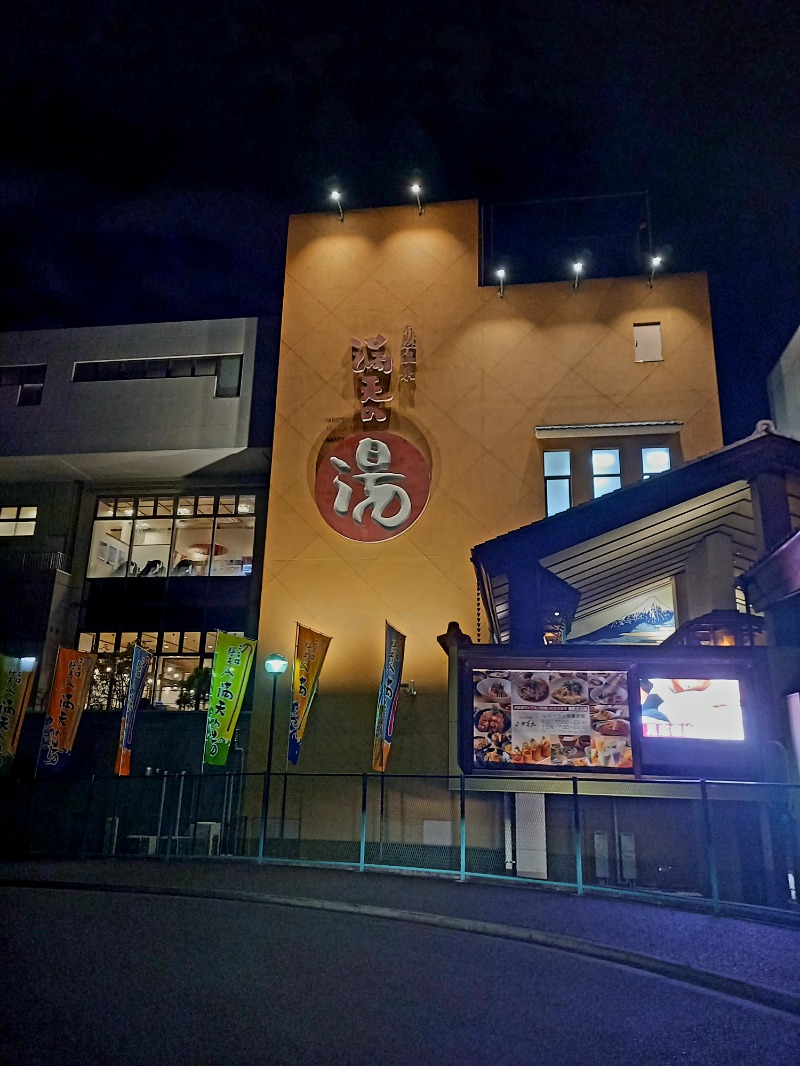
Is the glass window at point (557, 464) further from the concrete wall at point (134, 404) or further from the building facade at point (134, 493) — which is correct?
the concrete wall at point (134, 404)

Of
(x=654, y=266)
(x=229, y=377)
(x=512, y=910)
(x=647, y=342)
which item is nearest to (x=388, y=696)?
(x=512, y=910)

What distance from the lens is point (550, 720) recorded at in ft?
43.9

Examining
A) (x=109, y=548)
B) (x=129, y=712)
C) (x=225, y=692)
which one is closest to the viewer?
(x=129, y=712)

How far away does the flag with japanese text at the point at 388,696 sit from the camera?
18859 mm

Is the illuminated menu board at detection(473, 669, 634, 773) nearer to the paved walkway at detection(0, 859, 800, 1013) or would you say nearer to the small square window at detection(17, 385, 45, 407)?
the paved walkway at detection(0, 859, 800, 1013)

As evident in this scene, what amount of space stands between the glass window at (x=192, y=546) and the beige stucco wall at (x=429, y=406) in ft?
19.3

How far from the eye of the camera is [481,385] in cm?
2356

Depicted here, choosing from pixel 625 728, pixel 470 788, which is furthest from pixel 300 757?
pixel 625 728

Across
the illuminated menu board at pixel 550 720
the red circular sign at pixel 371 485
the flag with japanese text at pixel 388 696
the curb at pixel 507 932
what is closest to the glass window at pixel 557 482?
the red circular sign at pixel 371 485

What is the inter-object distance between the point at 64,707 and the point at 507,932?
1587cm

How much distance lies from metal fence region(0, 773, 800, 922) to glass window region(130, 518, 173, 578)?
8437mm


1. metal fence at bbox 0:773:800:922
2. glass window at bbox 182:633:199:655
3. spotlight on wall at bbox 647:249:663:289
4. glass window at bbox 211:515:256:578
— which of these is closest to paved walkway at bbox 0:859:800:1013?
metal fence at bbox 0:773:800:922

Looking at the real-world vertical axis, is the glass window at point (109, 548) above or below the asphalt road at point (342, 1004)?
above

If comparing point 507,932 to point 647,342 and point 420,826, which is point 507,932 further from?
point 647,342
